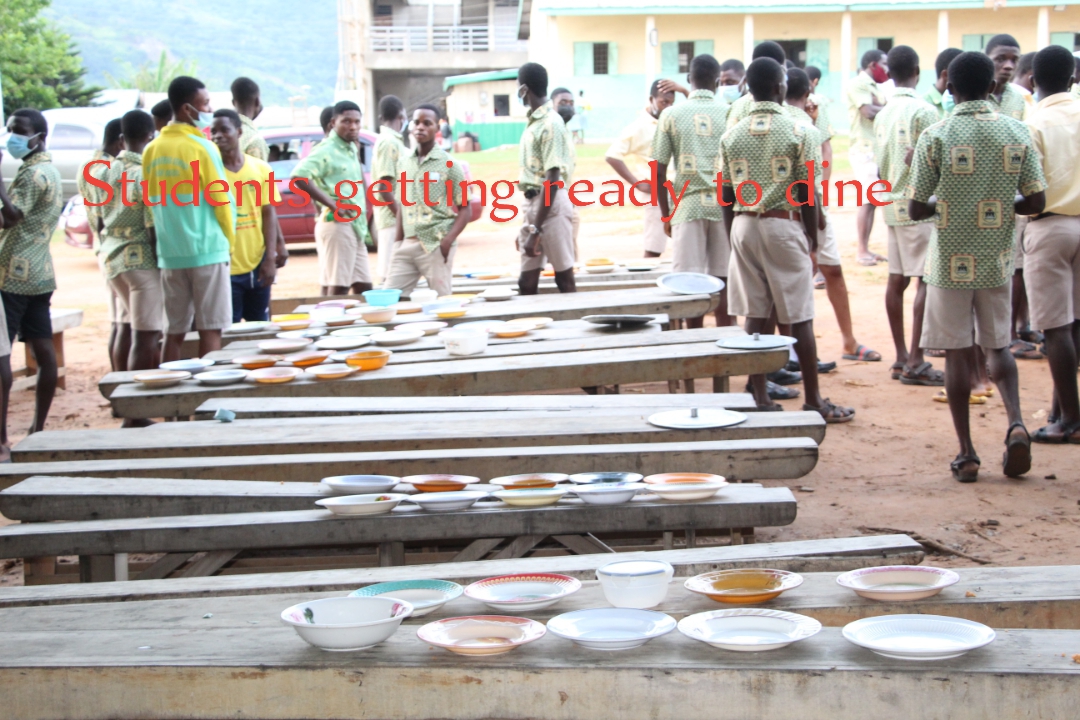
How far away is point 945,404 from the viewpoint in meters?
6.20

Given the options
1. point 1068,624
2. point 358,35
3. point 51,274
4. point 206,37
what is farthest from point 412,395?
point 206,37

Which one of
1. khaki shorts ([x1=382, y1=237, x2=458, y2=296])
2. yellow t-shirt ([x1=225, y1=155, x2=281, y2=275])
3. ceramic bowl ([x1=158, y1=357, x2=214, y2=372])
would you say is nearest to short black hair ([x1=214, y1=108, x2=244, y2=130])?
yellow t-shirt ([x1=225, y1=155, x2=281, y2=275])

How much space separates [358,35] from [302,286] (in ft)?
89.4

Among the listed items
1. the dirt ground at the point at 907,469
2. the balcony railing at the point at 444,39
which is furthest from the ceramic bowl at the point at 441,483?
the balcony railing at the point at 444,39

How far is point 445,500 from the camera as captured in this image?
119 inches

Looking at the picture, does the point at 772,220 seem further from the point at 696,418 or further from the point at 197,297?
the point at 197,297

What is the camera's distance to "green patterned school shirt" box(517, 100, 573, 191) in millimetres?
6789

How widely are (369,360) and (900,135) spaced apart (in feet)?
11.9

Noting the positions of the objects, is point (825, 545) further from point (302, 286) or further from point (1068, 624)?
point (302, 286)

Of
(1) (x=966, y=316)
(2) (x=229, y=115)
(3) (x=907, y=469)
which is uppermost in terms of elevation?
(2) (x=229, y=115)

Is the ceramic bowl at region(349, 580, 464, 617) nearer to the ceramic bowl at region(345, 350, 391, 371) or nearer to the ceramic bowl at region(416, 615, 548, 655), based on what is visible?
the ceramic bowl at region(416, 615, 548, 655)

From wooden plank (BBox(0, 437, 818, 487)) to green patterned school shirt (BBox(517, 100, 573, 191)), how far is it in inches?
140

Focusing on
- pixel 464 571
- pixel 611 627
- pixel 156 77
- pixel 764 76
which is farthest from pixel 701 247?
pixel 156 77

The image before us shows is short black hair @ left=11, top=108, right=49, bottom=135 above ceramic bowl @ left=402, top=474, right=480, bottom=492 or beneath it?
above
